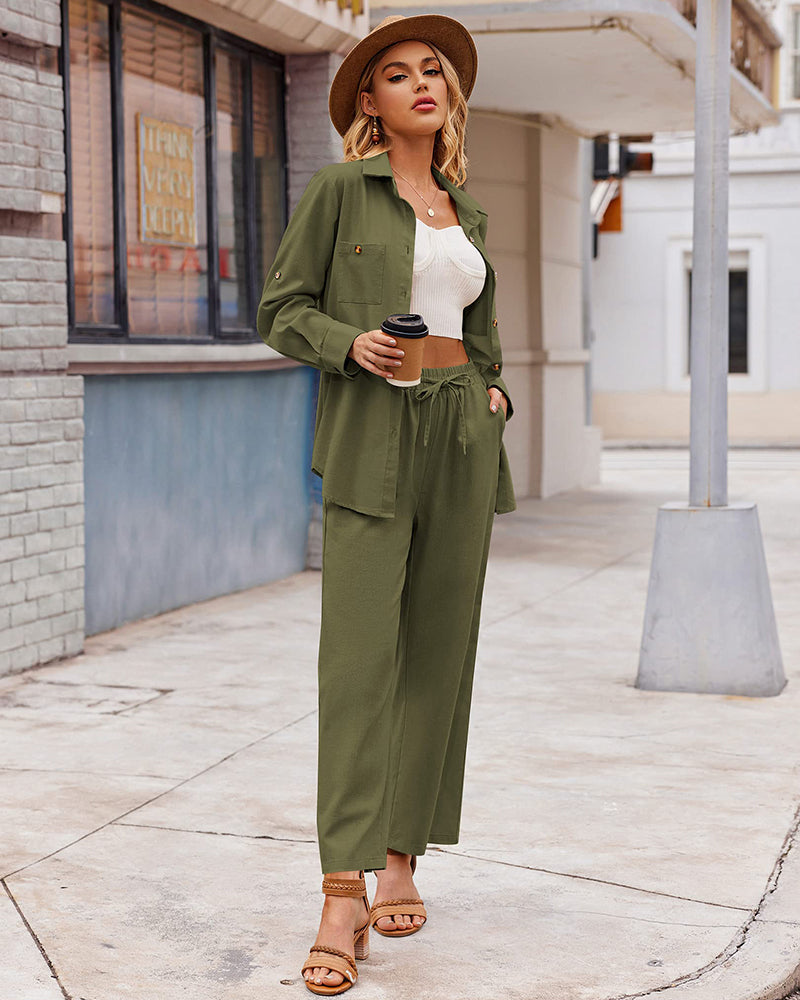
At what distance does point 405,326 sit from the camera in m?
3.22

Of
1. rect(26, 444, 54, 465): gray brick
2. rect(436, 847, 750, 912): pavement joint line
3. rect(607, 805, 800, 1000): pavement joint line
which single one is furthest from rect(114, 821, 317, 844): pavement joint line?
rect(26, 444, 54, 465): gray brick

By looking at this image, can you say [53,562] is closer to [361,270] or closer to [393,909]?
[393,909]

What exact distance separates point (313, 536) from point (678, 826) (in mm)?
5589

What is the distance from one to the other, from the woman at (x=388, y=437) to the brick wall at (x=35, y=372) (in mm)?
3336

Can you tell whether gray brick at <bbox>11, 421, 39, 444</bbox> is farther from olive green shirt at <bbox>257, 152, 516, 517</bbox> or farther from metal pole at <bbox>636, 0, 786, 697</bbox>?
olive green shirt at <bbox>257, 152, 516, 517</bbox>

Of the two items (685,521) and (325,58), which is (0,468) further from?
(325,58)

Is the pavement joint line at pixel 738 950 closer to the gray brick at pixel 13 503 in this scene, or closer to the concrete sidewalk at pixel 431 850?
the concrete sidewalk at pixel 431 850

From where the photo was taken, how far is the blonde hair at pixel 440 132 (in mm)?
3537

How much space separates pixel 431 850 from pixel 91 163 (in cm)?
458

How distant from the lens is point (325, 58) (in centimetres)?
945

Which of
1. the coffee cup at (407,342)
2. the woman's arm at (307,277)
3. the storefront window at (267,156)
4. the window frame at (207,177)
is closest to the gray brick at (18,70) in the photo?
the window frame at (207,177)

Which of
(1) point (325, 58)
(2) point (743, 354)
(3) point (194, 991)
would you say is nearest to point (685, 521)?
(3) point (194, 991)

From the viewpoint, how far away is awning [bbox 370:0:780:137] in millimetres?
9305

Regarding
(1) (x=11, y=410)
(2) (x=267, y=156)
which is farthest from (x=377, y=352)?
(2) (x=267, y=156)
